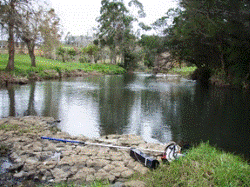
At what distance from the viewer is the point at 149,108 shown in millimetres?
12508

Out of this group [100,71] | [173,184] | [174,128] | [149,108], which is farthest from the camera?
[100,71]

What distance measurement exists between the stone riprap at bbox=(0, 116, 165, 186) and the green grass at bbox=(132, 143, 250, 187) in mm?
516

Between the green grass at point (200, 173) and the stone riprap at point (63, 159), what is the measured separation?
0.52 meters

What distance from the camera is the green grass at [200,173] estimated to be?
3.45 metres

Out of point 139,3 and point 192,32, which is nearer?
point 192,32

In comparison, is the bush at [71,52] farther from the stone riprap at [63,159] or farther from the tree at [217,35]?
the stone riprap at [63,159]

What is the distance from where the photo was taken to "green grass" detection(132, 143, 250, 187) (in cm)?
345

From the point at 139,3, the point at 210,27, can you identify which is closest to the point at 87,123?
the point at 210,27

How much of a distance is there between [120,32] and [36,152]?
2124 inches

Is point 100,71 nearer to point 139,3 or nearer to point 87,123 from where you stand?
point 139,3

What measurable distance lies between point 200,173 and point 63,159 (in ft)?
9.07

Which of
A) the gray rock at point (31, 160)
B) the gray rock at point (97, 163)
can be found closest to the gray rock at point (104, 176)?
the gray rock at point (97, 163)

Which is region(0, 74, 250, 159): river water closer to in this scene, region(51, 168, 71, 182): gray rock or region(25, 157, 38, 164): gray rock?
region(25, 157, 38, 164): gray rock

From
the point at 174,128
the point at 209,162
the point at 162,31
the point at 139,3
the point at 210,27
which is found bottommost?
the point at 174,128
